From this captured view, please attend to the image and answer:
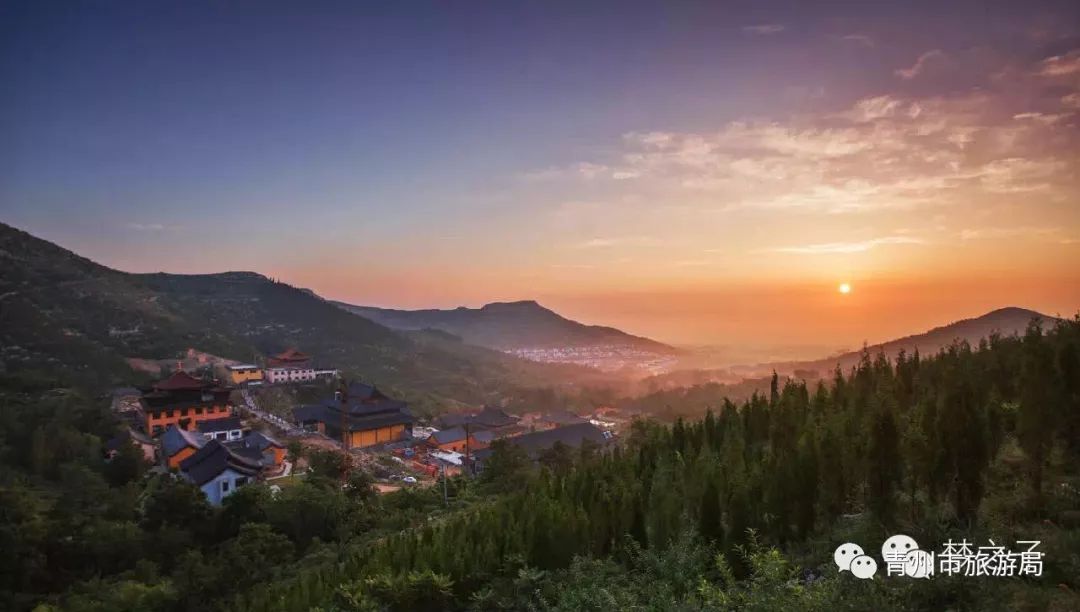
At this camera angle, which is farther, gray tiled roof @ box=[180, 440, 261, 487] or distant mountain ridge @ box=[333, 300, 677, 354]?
distant mountain ridge @ box=[333, 300, 677, 354]

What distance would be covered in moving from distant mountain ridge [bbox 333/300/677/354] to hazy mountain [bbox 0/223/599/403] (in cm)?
3398

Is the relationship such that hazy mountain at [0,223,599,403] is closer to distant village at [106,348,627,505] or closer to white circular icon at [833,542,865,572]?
distant village at [106,348,627,505]

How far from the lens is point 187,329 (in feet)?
195

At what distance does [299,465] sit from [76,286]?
43130 millimetres

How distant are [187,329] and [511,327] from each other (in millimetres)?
91344

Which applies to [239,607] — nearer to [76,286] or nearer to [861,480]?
[861,480]

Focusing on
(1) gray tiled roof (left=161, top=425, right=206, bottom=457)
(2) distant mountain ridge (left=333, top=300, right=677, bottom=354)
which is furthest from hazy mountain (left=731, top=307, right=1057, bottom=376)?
(2) distant mountain ridge (left=333, top=300, right=677, bottom=354)

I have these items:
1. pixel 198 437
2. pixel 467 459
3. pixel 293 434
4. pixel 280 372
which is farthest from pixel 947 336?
pixel 280 372

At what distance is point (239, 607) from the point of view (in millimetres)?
12695

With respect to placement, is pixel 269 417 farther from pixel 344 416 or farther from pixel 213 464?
pixel 213 464

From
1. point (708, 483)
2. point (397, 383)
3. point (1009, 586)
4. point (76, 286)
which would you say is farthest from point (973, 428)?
point (76, 286)

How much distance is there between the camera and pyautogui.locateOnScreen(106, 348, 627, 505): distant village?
86.6ft

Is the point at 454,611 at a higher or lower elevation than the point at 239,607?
higher

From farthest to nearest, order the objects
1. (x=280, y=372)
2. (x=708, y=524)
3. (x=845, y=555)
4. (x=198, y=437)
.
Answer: (x=280, y=372)
(x=198, y=437)
(x=708, y=524)
(x=845, y=555)
